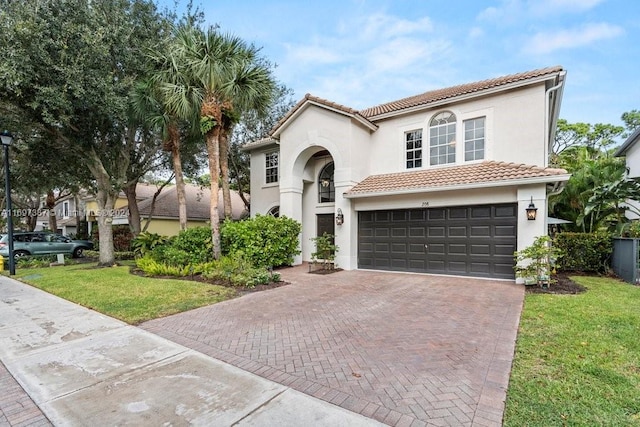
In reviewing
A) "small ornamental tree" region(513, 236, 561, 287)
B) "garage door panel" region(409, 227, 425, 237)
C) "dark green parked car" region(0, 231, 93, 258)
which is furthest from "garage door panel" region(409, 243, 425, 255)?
"dark green parked car" region(0, 231, 93, 258)

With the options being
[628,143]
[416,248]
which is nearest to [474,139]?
[416,248]

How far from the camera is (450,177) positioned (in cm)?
1078

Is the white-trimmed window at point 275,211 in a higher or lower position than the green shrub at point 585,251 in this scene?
higher

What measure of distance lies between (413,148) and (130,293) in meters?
11.1

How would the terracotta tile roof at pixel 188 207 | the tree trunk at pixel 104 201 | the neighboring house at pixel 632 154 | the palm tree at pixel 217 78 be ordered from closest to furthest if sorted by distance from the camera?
the palm tree at pixel 217 78 → the tree trunk at pixel 104 201 → the neighboring house at pixel 632 154 → the terracotta tile roof at pixel 188 207

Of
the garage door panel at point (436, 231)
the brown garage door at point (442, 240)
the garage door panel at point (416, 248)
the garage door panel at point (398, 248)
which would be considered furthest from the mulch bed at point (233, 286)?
the garage door panel at point (436, 231)

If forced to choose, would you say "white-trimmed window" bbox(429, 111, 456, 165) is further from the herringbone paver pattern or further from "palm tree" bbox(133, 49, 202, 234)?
the herringbone paver pattern

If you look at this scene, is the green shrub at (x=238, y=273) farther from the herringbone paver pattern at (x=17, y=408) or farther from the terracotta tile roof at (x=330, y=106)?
the terracotta tile roof at (x=330, y=106)

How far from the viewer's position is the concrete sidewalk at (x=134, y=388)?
118 inches

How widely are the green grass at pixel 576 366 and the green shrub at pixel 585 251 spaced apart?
16.1 feet

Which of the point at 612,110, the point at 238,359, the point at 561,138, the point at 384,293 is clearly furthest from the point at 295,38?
the point at 612,110

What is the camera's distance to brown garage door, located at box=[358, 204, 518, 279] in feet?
33.1

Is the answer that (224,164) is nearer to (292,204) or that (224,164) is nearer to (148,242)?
(292,204)

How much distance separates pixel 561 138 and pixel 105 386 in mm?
37742
